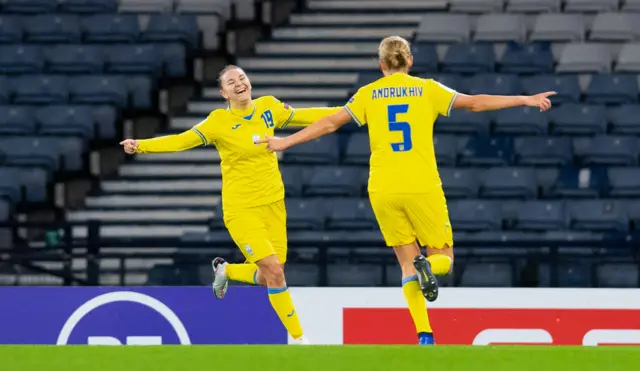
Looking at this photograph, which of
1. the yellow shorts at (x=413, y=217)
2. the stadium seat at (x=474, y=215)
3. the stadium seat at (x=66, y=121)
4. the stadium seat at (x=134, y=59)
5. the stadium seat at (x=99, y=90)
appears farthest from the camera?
the stadium seat at (x=134, y=59)

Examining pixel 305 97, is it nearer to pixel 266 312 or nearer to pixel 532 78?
pixel 532 78

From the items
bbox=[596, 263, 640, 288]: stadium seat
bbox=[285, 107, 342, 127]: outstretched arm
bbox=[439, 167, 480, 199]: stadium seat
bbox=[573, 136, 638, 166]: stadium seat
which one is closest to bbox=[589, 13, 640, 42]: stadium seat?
bbox=[573, 136, 638, 166]: stadium seat

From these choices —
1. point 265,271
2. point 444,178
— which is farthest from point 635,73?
point 265,271

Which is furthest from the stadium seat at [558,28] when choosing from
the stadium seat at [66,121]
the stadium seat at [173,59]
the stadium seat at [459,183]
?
the stadium seat at [66,121]

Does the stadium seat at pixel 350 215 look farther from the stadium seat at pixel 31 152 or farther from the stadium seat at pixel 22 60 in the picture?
the stadium seat at pixel 22 60

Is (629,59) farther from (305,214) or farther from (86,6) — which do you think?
(86,6)

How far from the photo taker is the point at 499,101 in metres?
7.68

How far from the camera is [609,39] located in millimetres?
15758

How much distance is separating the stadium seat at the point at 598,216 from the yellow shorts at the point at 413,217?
4.92 metres

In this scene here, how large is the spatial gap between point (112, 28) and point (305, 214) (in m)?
4.32

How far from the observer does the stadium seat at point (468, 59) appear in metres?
14.9

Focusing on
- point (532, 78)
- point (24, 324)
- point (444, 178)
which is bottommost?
point (24, 324)

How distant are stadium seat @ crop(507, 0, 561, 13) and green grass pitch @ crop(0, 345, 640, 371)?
10632 mm

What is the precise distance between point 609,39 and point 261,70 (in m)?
4.04
